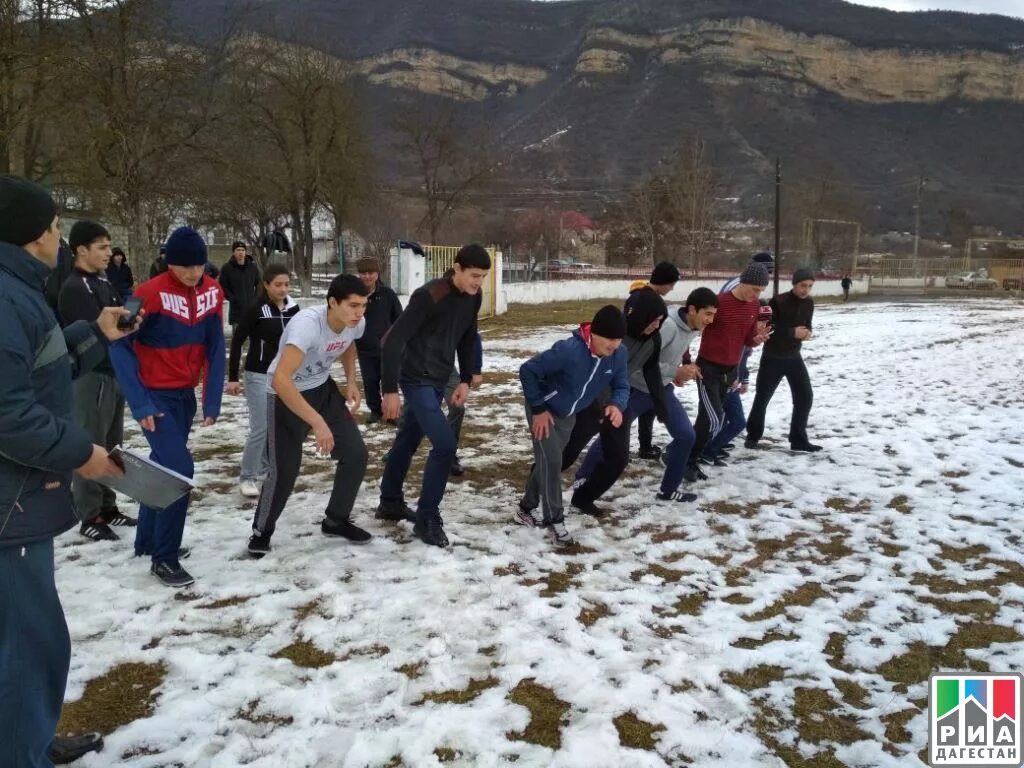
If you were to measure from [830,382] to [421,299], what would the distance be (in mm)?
8533

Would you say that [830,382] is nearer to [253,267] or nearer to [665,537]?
[665,537]

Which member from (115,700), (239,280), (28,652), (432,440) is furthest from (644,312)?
(239,280)

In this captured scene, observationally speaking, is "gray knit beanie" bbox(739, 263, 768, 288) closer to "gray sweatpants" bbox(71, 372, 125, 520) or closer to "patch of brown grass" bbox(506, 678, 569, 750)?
"patch of brown grass" bbox(506, 678, 569, 750)

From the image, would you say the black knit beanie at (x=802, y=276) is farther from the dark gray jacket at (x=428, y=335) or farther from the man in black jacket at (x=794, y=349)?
the dark gray jacket at (x=428, y=335)

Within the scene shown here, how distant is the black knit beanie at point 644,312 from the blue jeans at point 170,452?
117 inches

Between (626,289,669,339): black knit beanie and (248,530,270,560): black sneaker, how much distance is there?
2.82 m

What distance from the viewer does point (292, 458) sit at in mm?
4363

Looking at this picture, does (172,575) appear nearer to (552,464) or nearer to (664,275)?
(552,464)

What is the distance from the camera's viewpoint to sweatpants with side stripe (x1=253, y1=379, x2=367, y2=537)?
4293 mm

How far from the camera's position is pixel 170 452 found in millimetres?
4031

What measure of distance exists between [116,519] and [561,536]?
3.00 metres

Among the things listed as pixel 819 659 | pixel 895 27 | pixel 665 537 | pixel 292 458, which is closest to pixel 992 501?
pixel 665 537

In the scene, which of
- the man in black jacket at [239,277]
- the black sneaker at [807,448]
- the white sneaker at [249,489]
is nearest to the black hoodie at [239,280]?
the man in black jacket at [239,277]

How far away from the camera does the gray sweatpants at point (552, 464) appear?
4777mm
